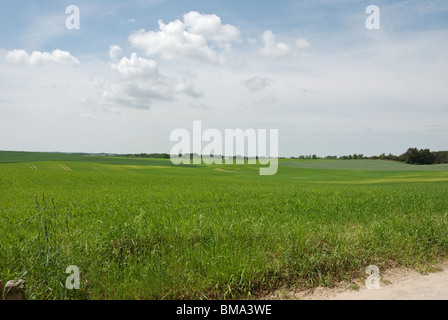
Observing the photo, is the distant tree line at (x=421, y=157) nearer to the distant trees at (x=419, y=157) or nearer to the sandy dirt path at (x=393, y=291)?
the distant trees at (x=419, y=157)

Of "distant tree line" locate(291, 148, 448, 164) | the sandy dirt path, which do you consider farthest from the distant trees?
the sandy dirt path

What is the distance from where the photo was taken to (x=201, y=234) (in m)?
6.78

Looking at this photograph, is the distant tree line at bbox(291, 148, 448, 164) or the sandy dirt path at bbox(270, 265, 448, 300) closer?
the sandy dirt path at bbox(270, 265, 448, 300)

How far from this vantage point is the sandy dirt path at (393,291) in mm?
4715

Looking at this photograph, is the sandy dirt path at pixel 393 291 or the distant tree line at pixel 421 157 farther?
the distant tree line at pixel 421 157

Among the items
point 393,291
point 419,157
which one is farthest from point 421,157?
point 393,291

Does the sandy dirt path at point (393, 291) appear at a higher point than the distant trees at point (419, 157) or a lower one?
lower

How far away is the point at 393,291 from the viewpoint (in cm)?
489

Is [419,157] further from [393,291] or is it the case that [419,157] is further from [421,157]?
[393,291]

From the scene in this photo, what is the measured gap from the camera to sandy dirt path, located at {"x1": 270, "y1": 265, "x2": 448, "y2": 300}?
4.71 m

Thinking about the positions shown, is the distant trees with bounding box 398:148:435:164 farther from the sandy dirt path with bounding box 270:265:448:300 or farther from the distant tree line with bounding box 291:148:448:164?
the sandy dirt path with bounding box 270:265:448:300

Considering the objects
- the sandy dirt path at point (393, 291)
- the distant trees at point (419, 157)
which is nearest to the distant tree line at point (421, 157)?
the distant trees at point (419, 157)
